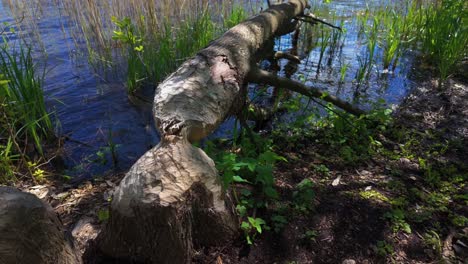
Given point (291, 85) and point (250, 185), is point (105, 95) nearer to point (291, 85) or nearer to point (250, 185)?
point (291, 85)

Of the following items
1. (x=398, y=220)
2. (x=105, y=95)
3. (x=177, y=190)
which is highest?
(x=177, y=190)

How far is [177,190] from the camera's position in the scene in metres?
1.39

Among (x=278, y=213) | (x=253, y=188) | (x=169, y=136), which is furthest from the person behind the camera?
(x=253, y=188)

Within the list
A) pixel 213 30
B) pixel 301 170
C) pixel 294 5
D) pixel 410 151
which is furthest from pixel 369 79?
pixel 301 170

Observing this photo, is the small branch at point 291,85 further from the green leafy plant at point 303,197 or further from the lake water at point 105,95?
the green leafy plant at point 303,197

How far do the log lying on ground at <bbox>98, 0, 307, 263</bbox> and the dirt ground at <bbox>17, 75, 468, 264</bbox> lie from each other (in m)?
0.19

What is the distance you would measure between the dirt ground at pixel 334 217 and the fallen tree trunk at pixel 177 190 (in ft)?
0.61

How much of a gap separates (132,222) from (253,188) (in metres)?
0.89

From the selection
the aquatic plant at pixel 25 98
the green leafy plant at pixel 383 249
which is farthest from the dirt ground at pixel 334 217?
the aquatic plant at pixel 25 98

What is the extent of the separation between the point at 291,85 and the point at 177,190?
1.81 meters

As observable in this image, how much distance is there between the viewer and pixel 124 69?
4852mm

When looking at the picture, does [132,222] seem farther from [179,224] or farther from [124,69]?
[124,69]

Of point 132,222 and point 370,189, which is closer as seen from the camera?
point 132,222

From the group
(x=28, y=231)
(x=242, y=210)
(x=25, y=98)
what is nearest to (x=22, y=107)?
(x=25, y=98)
